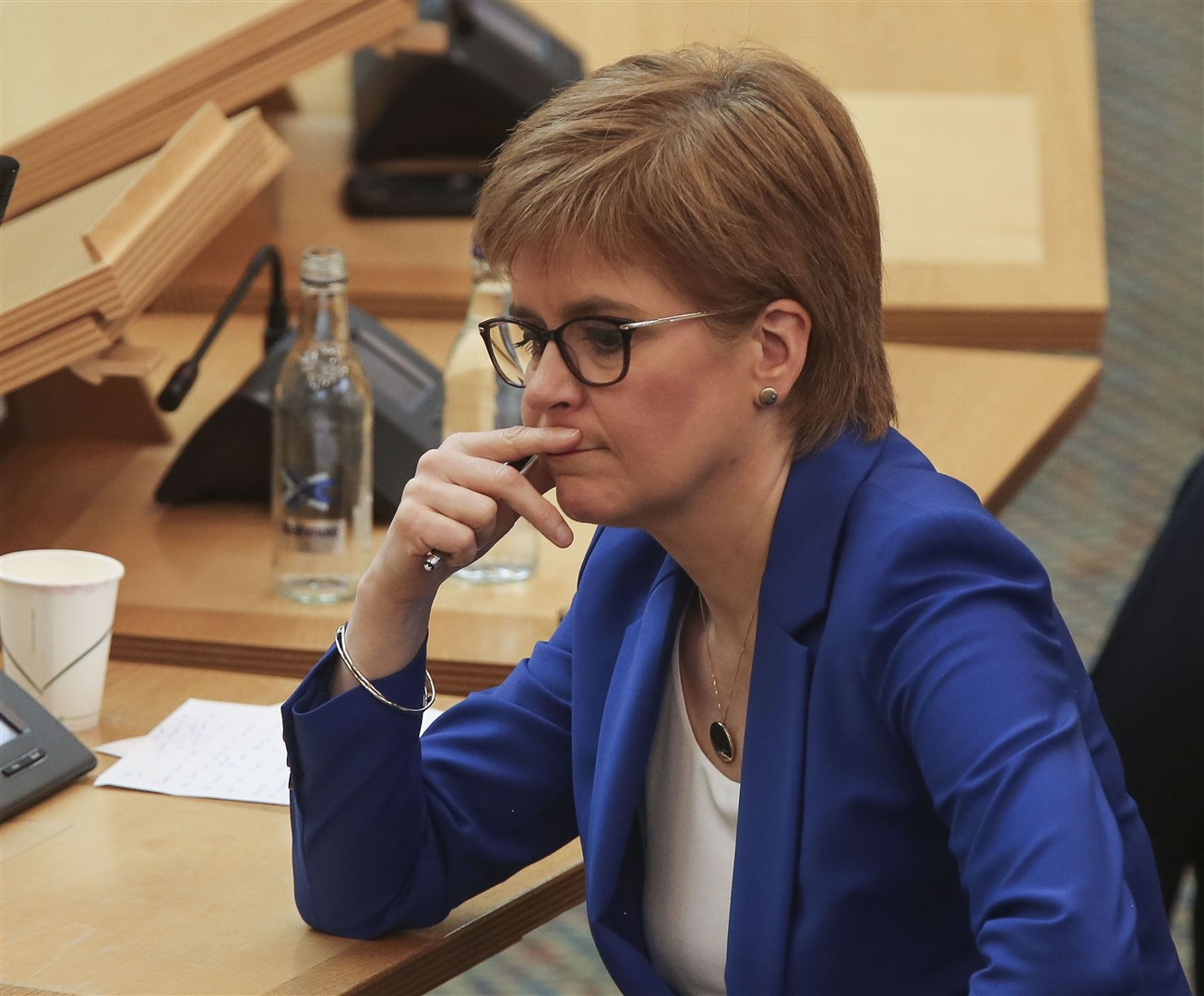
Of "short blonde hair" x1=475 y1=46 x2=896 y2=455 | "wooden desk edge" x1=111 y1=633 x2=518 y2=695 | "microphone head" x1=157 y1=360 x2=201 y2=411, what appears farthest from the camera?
"microphone head" x1=157 y1=360 x2=201 y2=411

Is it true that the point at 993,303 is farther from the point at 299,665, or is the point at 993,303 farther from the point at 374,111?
the point at 299,665

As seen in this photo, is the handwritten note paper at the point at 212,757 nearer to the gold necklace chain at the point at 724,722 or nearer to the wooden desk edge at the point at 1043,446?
the gold necklace chain at the point at 724,722

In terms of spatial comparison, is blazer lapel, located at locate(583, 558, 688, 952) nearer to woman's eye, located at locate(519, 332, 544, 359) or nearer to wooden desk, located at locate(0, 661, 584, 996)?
wooden desk, located at locate(0, 661, 584, 996)

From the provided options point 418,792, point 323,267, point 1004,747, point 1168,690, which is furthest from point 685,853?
point 323,267

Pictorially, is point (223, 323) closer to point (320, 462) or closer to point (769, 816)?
point (320, 462)

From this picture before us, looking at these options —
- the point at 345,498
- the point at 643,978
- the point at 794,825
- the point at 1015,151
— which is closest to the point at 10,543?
the point at 345,498

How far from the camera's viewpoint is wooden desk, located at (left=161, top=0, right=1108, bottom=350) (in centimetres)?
233

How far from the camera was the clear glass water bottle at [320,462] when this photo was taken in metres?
1.63

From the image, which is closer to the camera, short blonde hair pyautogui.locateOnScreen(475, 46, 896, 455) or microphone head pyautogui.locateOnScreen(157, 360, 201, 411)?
short blonde hair pyautogui.locateOnScreen(475, 46, 896, 455)

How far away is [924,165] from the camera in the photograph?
2602mm

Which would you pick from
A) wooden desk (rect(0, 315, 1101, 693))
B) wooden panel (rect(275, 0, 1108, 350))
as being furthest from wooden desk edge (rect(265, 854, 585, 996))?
wooden panel (rect(275, 0, 1108, 350))

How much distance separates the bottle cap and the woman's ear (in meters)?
0.64

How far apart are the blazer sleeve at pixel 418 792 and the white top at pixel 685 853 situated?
0.10m

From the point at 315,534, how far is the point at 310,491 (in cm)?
4
